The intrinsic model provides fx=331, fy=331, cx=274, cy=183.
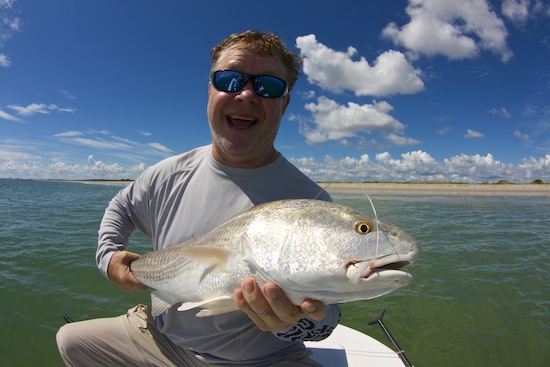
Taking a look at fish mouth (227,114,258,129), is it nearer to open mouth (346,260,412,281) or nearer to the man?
the man

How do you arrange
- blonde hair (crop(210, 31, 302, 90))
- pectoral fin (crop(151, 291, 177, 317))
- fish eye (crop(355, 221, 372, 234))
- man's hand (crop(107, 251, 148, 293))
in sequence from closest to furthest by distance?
fish eye (crop(355, 221, 372, 234)), pectoral fin (crop(151, 291, 177, 317)), man's hand (crop(107, 251, 148, 293)), blonde hair (crop(210, 31, 302, 90))

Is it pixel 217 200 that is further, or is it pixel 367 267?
pixel 217 200

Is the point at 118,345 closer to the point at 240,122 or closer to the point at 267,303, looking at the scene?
the point at 267,303

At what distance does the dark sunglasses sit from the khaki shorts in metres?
1.98

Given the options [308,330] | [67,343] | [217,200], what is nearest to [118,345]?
[67,343]

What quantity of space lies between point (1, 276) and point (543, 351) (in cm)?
1019

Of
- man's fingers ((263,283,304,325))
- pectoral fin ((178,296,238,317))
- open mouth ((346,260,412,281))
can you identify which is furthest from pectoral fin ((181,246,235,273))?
open mouth ((346,260,412,281))

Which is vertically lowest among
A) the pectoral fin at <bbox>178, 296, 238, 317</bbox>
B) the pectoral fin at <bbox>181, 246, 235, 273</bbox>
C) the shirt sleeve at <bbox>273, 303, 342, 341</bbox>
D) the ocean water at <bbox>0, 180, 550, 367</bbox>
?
the ocean water at <bbox>0, 180, 550, 367</bbox>

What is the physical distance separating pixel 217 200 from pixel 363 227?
1.24m

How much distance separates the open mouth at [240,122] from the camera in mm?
2463

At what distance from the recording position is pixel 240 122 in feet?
8.18

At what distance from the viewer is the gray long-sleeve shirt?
2.27 meters

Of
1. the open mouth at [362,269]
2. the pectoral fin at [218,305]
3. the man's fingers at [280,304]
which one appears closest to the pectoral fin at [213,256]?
the pectoral fin at [218,305]

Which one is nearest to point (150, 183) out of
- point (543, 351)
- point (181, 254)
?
point (181, 254)
